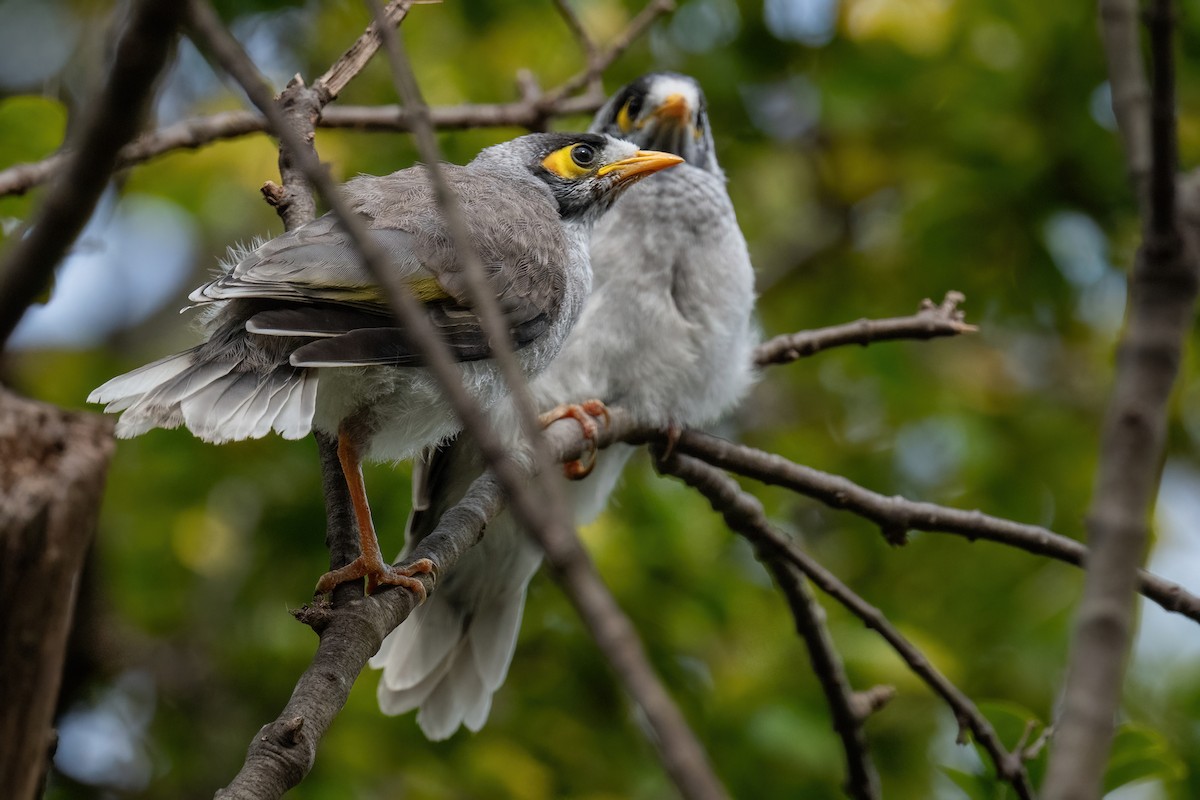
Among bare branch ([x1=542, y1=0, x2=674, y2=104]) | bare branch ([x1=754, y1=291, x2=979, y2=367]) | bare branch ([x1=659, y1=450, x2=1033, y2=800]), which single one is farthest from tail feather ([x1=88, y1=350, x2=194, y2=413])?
bare branch ([x1=754, y1=291, x2=979, y2=367])

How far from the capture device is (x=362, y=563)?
2.85m

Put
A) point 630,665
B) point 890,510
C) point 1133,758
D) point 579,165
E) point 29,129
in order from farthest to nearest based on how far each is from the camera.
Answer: point 579,165 < point 29,129 < point 890,510 < point 1133,758 < point 630,665

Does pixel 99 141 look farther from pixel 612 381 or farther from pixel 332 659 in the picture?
pixel 612 381

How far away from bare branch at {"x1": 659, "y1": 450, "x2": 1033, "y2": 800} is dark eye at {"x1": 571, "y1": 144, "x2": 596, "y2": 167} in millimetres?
954

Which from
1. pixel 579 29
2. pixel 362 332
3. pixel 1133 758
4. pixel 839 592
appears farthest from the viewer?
pixel 579 29

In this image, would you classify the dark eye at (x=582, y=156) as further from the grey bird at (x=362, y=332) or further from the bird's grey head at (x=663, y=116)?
the bird's grey head at (x=663, y=116)

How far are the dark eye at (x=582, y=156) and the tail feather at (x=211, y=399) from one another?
157 centimetres

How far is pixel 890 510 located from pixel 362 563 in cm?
143

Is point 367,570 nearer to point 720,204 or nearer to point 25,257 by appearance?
point 25,257

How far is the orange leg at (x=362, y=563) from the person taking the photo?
108 inches

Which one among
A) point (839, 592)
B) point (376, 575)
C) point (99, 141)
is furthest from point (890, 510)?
point (99, 141)

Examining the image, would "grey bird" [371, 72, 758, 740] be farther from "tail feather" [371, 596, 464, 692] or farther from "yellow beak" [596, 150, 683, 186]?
"yellow beak" [596, 150, 683, 186]

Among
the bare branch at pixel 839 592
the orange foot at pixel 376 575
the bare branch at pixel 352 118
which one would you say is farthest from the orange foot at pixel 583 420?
the orange foot at pixel 376 575

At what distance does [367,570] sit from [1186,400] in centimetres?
481
